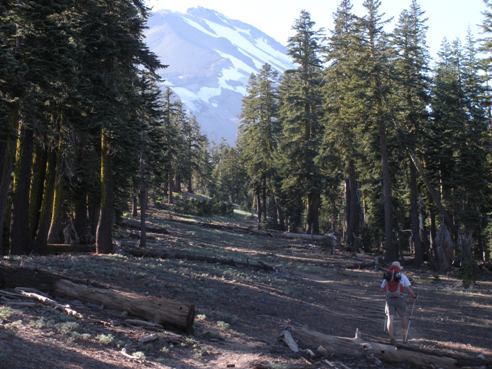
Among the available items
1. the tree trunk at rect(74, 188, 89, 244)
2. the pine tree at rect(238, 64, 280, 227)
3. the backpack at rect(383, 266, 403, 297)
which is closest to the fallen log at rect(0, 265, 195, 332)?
the backpack at rect(383, 266, 403, 297)

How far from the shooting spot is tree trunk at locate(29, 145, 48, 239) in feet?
71.8

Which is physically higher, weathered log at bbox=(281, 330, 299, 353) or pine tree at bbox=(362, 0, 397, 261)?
pine tree at bbox=(362, 0, 397, 261)

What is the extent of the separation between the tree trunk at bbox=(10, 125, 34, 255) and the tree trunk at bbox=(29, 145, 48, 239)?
1.74 meters

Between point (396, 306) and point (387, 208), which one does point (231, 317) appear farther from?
point (387, 208)

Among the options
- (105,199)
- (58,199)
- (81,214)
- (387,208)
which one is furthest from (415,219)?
(58,199)

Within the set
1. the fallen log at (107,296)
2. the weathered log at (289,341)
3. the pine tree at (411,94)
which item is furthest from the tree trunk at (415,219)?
the fallen log at (107,296)

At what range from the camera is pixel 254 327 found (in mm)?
13203

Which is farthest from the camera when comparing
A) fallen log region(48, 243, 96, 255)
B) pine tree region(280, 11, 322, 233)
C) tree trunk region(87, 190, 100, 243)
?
pine tree region(280, 11, 322, 233)

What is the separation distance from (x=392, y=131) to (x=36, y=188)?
21835 millimetres

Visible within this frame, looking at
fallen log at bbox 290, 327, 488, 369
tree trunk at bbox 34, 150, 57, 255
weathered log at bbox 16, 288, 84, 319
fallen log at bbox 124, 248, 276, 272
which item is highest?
tree trunk at bbox 34, 150, 57, 255

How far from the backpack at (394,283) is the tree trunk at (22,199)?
547 inches

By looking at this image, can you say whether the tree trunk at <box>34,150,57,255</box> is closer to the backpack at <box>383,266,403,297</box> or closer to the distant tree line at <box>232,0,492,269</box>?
the backpack at <box>383,266,403,297</box>

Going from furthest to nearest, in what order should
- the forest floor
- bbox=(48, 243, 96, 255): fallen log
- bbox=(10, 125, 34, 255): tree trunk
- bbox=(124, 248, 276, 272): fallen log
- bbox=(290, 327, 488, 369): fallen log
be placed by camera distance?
bbox=(124, 248, 276, 272): fallen log → bbox=(48, 243, 96, 255): fallen log → bbox=(10, 125, 34, 255): tree trunk → bbox=(290, 327, 488, 369): fallen log → the forest floor

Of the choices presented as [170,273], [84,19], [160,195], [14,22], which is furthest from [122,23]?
[160,195]
